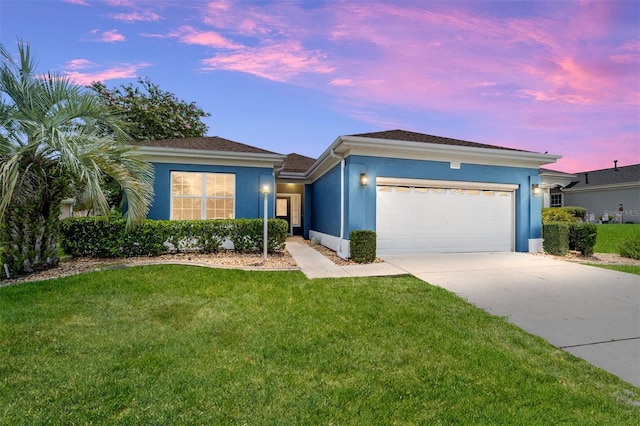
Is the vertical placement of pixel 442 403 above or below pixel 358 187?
below

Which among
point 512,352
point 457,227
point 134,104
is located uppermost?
point 134,104

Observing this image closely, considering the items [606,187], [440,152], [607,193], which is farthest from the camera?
[607,193]

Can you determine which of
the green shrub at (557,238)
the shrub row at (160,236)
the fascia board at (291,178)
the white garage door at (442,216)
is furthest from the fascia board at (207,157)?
the green shrub at (557,238)

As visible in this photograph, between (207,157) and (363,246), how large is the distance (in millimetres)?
5857

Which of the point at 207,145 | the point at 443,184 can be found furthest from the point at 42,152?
the point at 443,184

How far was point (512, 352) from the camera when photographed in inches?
119

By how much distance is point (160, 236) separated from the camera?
26.4 feet

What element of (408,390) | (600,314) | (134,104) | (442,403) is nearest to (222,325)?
(408,390)

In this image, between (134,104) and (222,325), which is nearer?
(222,325)

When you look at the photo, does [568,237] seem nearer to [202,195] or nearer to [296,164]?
[296,164]

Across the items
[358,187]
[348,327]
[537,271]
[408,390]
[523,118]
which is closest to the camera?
[408,390]

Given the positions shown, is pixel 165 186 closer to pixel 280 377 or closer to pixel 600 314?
pixel 280 377

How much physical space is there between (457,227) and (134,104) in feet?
74.5

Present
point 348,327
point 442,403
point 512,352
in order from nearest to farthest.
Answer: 1. point 442,403
2. point 512,352
3. point 348,327
